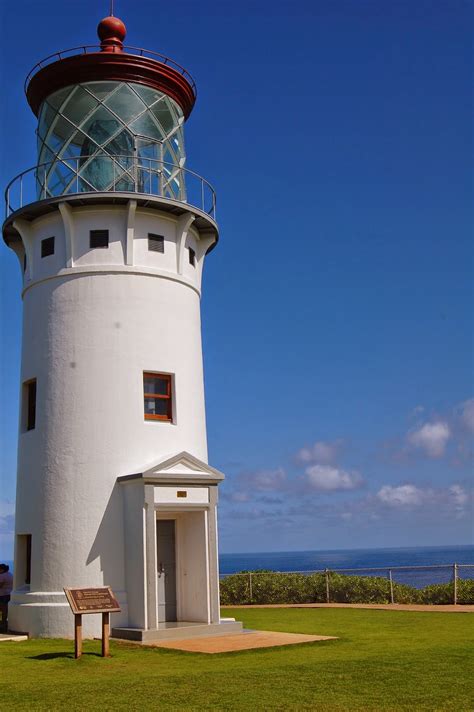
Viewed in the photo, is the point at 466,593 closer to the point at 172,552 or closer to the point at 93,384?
the point at 172,552

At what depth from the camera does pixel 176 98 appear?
2083 cm

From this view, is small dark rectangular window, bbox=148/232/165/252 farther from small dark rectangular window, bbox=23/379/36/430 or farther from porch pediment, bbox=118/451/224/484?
porch pediment, bbox=118/451/224/484

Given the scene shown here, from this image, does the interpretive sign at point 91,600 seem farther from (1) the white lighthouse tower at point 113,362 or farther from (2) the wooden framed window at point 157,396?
(2) the wooden framed window at point 157,396

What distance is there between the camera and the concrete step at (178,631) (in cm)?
1628

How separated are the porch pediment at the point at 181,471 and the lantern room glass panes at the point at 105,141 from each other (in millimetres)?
6502

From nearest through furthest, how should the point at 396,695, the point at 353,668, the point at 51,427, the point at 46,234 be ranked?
the point at 396,695, the point at 353,668, the point at 51,427, the point at 46,234

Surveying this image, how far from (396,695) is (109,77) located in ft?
50.2

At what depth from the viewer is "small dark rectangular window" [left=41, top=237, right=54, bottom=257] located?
19891 mm

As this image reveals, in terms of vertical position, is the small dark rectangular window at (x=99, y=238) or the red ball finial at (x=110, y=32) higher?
the red ball finial at (x=110, y=32)

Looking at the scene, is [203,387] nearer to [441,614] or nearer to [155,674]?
[441,614]

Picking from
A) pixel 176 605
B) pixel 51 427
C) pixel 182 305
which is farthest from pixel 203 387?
pixel 176 605

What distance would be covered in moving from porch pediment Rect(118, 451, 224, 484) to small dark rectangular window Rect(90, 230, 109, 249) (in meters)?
5.28

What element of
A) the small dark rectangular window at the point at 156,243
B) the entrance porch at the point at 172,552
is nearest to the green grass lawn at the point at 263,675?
the entrance porch at the point at 172,552

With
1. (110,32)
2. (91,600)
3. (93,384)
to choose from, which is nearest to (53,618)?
(91,600)
